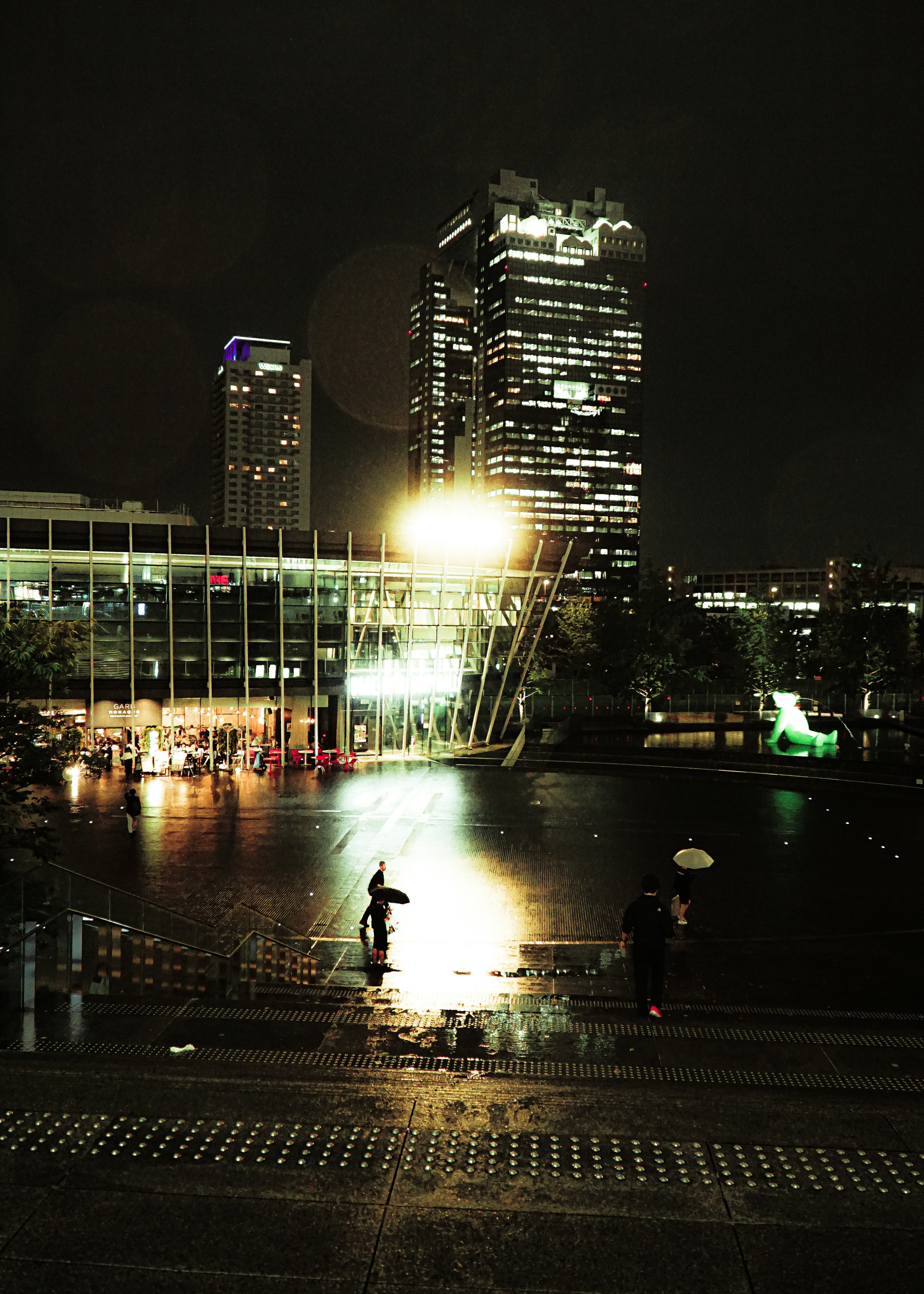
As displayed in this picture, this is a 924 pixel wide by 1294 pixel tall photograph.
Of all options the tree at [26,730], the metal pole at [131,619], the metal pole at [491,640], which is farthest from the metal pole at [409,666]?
the tree at [26,730]

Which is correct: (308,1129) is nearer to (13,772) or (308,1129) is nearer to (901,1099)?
(901,1099)

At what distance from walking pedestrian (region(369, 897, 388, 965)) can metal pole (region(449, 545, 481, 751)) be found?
96.1 feet

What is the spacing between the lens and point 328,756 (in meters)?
36.8

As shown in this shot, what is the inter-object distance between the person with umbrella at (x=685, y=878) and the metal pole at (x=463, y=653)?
27.5m

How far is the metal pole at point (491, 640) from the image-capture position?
141 feet

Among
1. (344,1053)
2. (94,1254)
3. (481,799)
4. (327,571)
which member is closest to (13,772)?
(344,1053)

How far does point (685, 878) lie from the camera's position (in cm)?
1538

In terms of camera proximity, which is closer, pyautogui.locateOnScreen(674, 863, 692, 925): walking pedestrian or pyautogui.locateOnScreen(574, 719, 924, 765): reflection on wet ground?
pyautogui.locateOnScreen(674, 863, 692, 925): walking pedestrian

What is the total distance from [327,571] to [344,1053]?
33.7 m

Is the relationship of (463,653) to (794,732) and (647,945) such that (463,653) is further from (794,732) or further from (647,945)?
(647,945)

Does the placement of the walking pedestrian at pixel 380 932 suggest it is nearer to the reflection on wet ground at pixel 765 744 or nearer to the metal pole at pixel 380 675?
the reflection on wet ground at pixel 765 744

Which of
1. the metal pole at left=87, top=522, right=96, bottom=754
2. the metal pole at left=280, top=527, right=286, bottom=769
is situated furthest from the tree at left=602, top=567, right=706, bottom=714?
the metal pole at left=87, top=522, right=96, bottom=754

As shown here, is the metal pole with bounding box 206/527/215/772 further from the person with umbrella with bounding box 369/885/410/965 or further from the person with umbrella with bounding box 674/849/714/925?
the person with umbrella with bounding box 674/849/714/925

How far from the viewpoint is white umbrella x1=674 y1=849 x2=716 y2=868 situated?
591 inches
